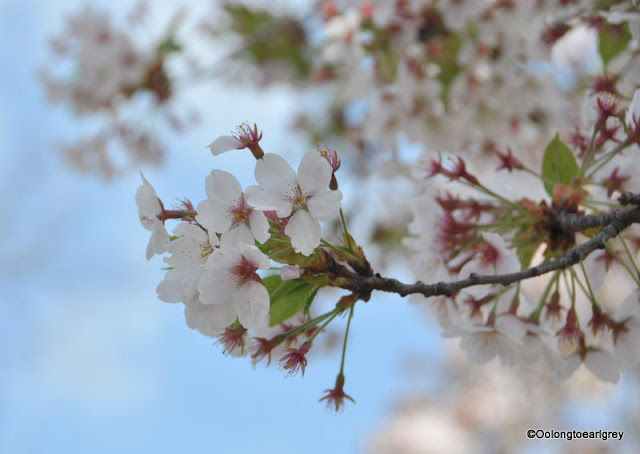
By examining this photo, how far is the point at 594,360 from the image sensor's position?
1.21 meters

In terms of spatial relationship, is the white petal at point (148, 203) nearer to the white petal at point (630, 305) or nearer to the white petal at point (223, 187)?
the white petal at point (223, 187)

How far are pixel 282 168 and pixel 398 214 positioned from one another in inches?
116

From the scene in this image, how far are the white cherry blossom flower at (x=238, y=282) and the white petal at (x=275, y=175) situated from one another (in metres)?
0.11

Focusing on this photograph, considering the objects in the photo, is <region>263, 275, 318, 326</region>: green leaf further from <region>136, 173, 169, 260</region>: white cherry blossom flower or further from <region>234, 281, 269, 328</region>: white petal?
<region>136, 173, 169, 260</region>: white cherry blossom flower

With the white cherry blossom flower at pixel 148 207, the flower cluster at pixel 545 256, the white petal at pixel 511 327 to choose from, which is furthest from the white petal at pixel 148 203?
the white petal at pixel 511 327

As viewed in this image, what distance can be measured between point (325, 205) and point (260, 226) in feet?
0.34

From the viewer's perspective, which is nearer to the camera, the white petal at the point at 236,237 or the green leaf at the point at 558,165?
the white petal at the point at 236,237

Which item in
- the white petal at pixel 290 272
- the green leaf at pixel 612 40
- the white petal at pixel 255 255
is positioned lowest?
the white petal at pixel 255 255

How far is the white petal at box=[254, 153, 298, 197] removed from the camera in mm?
918

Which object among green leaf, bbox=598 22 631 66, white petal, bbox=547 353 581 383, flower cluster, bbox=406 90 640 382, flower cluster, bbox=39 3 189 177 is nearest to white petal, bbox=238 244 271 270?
flower cluster, bbox=406 90 640 382

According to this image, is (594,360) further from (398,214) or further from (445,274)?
(398,214)

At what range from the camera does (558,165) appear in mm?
1293

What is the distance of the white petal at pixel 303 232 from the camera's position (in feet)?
2.90

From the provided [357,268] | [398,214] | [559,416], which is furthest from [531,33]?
[559,416]
